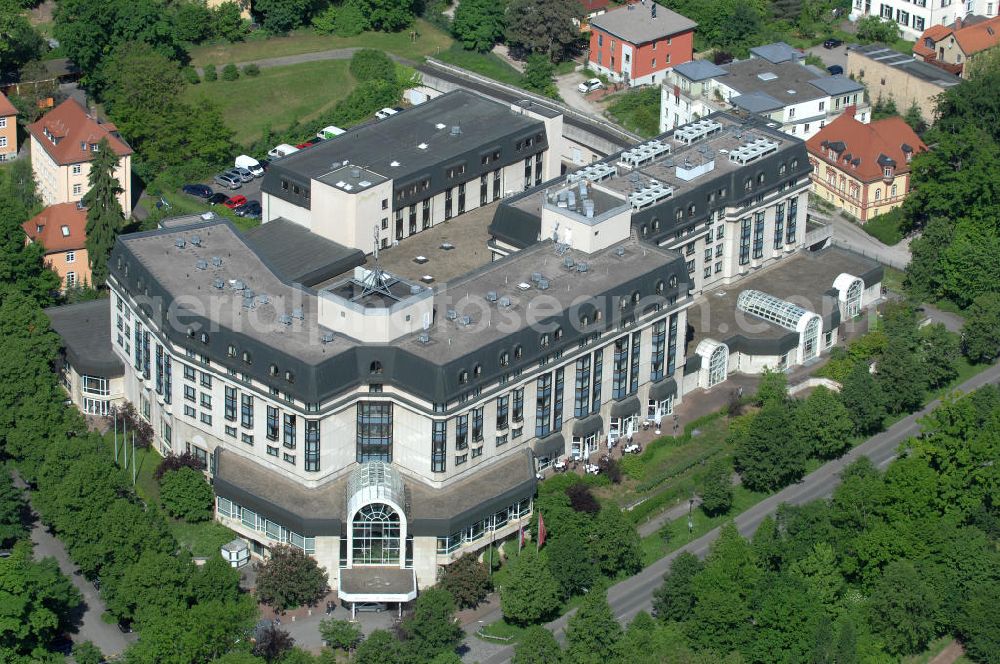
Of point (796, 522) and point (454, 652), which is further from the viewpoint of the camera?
point (796, 522)

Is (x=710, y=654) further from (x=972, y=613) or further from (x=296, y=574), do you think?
(x=296, y=574)

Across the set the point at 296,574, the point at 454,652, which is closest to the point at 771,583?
the point at 454,652

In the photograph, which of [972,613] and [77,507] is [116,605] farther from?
[972,613]

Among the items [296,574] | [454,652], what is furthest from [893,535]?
[296,574]

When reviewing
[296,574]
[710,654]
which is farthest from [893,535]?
[296,574]
